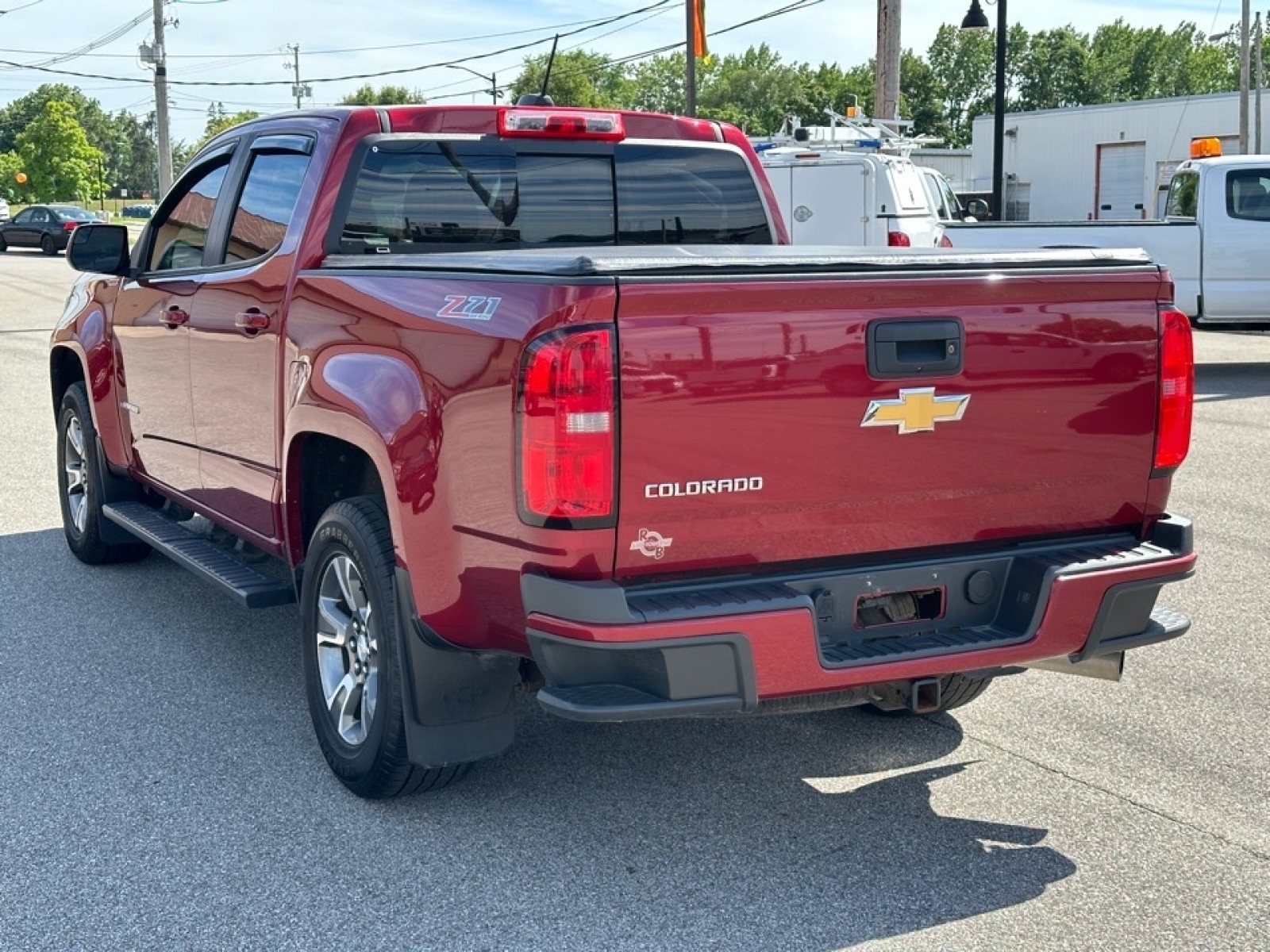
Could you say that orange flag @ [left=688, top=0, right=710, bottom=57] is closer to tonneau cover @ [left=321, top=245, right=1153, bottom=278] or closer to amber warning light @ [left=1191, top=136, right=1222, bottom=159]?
amber warning light @ [left=1191, top=136, right=1222, bottom=159]

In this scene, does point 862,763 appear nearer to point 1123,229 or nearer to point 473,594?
point 473,594

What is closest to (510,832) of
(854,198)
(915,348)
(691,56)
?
(915,348)

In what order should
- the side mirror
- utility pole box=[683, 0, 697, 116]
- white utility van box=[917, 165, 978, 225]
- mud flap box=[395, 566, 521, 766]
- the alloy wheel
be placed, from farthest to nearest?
utility pole box=[683, 0, 697, 116] → white utility van box=[917, 165, 978, 225] → the side mirror → the alloy wheel → mud flap box=[395, 566, 521, 766]

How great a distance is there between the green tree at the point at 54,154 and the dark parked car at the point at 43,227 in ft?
166

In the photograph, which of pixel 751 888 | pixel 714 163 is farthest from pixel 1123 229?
pixel 751 888

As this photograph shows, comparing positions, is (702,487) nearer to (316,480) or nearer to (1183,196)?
(316,480)

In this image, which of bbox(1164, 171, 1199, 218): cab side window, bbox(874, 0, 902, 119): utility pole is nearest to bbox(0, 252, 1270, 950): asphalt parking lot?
bbox(1164, 171, 1199, 218): cab side window

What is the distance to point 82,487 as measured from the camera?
731cm

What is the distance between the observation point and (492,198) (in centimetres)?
512

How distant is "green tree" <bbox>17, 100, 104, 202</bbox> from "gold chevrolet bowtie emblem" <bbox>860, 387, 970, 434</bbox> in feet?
318

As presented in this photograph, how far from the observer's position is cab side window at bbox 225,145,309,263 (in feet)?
16.5

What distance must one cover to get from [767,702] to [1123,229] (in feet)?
43.5

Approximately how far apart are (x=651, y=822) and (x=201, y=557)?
2.29m

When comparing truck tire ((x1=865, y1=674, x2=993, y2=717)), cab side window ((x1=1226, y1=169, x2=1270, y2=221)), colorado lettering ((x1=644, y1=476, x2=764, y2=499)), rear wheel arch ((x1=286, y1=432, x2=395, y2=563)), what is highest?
cab side window ((x1=1226, y1=169, x2=1270, y2=221))
